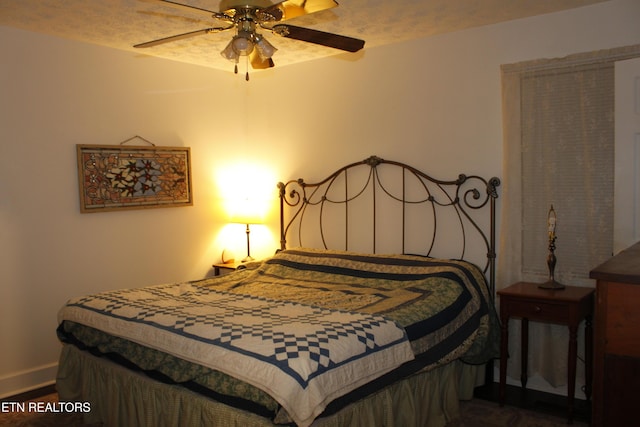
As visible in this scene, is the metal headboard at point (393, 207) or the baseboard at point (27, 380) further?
the metal headboard at point (393, 207)

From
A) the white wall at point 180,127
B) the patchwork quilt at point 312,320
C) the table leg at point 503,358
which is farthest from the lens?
the white wall at point 180,127

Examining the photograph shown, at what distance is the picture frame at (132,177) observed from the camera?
3941 millimetres

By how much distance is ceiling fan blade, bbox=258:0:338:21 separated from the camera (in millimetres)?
2209

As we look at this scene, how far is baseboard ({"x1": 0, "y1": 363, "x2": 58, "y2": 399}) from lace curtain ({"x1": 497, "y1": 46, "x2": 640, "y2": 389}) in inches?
127

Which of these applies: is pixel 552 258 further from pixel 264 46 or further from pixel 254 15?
pixel 254 15

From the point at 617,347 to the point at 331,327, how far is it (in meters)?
1.23

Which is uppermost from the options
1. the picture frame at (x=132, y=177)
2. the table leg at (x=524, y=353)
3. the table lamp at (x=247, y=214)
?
the picture frame at (x=132, y=177)

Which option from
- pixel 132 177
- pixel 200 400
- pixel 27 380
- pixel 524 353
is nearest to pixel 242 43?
pixel 200 400

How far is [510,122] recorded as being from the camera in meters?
3.48

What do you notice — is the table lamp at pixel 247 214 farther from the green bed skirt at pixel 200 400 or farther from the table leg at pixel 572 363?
the table leg at pixel 572 363

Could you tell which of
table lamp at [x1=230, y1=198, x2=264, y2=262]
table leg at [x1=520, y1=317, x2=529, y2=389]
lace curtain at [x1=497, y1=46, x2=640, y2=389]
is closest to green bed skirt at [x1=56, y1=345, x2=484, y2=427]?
table leg at [x1=520, y1=317, x2=529, y2=389]

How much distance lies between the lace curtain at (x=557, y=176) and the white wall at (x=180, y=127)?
146mm

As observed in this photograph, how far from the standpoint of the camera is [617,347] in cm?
148

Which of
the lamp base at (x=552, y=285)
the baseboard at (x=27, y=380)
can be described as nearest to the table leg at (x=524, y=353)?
the lamp base at (x=552, y=285)
